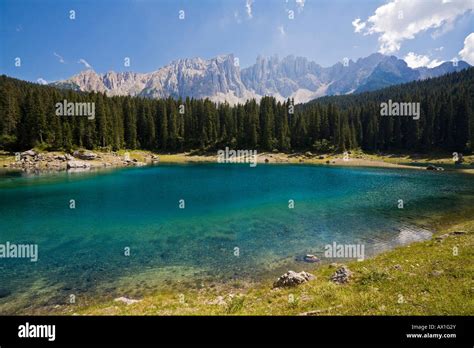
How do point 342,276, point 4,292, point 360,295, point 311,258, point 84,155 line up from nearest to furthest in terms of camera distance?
point 360,295
point 342,276
point 4,292
point 311,258
point 84,155

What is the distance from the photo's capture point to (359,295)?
11867 millimetres

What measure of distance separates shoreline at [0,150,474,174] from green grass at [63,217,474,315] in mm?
86959

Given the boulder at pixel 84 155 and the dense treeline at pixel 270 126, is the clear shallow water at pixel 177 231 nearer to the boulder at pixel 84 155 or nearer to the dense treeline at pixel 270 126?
the boulder at pixel 84 155

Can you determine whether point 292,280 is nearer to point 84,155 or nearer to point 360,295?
point 360,295

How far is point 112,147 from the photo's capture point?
120 m

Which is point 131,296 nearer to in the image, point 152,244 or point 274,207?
point 152,244

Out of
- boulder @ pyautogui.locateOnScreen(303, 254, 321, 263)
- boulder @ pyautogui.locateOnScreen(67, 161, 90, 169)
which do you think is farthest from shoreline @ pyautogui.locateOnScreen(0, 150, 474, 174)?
boulder @ pyautogui.locateOnScreen(303, 254, 321, 263)

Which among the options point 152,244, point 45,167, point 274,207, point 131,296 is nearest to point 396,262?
point 131,296

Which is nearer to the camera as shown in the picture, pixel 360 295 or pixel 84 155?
pixel 360 295

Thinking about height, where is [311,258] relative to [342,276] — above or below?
below

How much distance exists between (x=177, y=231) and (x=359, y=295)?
65.3 feet

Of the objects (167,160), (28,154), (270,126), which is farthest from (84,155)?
(270,126)
